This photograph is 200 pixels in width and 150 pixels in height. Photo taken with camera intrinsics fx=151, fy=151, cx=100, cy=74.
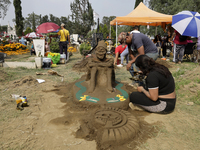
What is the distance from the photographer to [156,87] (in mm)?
2668

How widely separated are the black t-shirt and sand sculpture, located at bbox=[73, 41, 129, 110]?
2.57ft

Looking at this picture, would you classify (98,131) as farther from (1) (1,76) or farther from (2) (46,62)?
(2) (46,62)

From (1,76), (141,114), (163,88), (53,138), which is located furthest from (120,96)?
(1,76)

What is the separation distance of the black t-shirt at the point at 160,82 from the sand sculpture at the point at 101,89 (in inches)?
30.9

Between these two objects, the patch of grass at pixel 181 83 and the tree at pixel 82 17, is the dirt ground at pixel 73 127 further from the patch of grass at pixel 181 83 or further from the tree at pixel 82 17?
the tree at pixel 82 17

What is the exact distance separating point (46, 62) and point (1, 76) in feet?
7.14

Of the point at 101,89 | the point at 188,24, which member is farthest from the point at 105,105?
the point at 188,24

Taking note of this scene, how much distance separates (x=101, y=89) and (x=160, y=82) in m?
1.44

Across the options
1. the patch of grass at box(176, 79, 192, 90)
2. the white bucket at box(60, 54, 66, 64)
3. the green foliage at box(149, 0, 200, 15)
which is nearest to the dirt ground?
the patch of grass at box(176, 79, 192, 90)

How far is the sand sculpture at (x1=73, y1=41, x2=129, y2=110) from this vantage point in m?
3.18

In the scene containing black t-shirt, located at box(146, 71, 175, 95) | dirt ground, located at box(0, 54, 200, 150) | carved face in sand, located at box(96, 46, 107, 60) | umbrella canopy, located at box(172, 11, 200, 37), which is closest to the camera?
dirt ground, located at box(0, 54, 200, 150)

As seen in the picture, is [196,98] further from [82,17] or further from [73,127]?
[82,17]

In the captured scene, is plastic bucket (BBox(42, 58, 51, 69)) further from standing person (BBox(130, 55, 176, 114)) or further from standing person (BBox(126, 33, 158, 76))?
standing person (BBox(130, 55, 176, 114))

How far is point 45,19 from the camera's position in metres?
54.6
